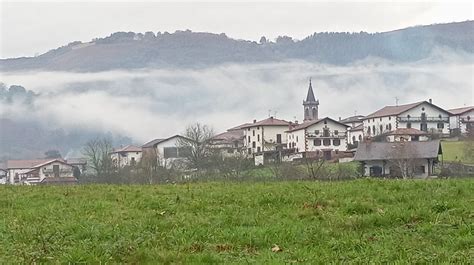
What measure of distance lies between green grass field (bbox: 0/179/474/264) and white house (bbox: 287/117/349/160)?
120 meters

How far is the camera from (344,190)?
50.4 feet

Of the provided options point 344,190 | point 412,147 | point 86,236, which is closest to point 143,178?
point 412,147

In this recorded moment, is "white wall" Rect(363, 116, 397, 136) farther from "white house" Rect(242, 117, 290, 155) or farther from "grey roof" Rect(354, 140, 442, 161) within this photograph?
"grey roof" Rect(354, 140, 442, 161)

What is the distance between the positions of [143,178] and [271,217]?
4777cm

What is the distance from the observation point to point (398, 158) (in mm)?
74312

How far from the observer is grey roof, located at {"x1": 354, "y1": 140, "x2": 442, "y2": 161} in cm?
7338

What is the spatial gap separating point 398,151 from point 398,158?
81 centimetres

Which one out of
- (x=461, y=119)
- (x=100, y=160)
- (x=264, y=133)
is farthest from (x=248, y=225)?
(x=461, y=119)

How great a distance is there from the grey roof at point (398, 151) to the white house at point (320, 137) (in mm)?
54621

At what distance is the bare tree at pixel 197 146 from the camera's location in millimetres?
77719

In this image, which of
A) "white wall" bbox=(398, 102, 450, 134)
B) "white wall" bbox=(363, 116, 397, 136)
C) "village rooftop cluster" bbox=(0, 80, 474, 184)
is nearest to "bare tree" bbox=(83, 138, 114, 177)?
"village rooftop cluster" bbox=(0, 80, 474, 184)

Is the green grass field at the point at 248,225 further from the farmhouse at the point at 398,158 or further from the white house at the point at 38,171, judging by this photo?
the white house at the point at 38,171

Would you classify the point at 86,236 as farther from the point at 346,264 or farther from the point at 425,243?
the point at 425,243

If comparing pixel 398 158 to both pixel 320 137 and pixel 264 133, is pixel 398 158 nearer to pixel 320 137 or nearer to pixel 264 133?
pixel 320 137
